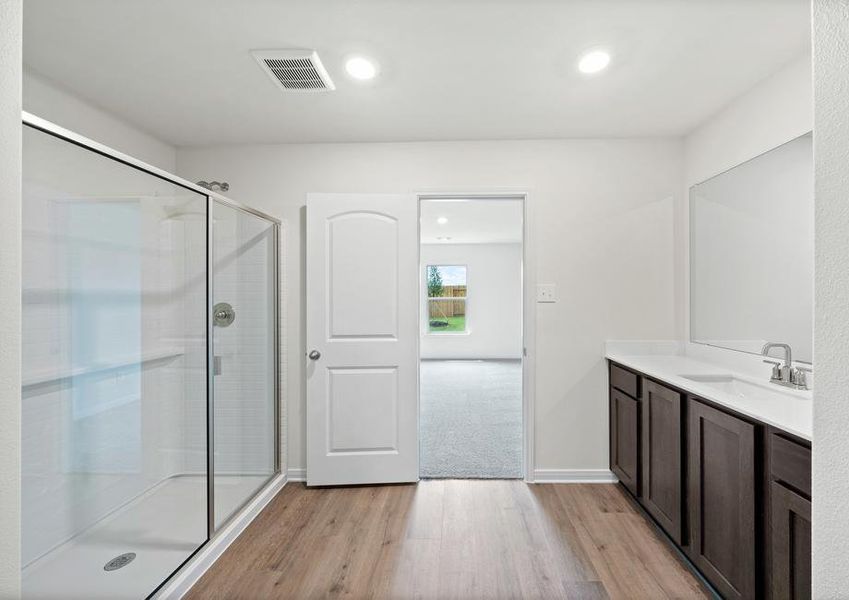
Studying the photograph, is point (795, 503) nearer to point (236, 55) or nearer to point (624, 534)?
point (624, 534)

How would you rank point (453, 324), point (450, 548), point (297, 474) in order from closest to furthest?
point (450, 548), point (297, 474), point (453, 324)

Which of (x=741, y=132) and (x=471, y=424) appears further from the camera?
(x=471, y=424)

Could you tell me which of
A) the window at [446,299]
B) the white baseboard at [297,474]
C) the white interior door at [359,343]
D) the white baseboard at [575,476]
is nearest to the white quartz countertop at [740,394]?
the white baseboard at [575,476]

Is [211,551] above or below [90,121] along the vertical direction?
below

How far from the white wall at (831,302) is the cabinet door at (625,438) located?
1727 mm

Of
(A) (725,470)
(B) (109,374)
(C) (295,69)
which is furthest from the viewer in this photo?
(C) (295,69)

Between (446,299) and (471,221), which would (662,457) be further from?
(446,299)

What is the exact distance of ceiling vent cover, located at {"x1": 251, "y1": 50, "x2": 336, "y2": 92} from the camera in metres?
1.98

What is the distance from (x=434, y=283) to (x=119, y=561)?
773 cm

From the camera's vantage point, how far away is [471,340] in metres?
9.09

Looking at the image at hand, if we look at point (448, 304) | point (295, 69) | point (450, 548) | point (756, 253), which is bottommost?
point (450, 548)

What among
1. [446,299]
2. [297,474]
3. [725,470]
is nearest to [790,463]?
[725,470]

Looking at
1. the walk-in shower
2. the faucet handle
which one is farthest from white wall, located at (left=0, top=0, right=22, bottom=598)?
the faucet handle

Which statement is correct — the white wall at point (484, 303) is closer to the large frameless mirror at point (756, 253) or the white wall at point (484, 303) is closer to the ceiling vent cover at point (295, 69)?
the large frameless mirror at point (756, 253)
